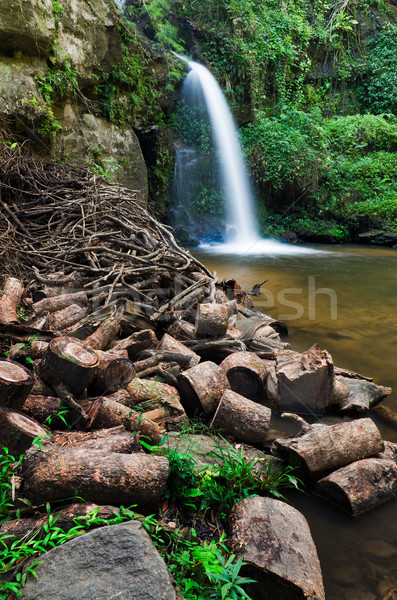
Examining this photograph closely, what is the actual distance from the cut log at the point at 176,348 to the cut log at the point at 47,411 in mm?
1192

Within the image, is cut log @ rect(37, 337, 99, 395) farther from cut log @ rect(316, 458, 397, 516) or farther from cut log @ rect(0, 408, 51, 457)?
cut log @ rect(316, 458, 397, 516)

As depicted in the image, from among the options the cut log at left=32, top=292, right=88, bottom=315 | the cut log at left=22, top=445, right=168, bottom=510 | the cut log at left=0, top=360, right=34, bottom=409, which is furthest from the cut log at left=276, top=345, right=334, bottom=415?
the cut log at left=32, top=292, right=88, bottom=315

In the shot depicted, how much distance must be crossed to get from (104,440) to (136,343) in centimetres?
154

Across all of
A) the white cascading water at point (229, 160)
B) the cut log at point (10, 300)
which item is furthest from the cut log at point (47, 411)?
the white cascading water at point (229, 160)

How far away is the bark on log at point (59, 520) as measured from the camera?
167 centimetres

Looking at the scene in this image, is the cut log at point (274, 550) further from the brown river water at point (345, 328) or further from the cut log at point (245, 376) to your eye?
the cut log at point (245, 376)

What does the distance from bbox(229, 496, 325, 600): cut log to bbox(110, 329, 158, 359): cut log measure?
1840 mm

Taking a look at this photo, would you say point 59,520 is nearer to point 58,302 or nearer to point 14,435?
point 14,435

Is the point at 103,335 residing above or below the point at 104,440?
above

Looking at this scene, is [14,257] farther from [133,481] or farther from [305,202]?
[305,202]

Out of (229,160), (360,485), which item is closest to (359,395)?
(360,485)

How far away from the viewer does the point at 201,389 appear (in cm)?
303

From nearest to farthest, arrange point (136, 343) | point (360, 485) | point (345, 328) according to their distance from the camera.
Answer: point (360, 485) → point (136, 343) → point (345, 328)

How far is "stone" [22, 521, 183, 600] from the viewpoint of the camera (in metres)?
1.39
